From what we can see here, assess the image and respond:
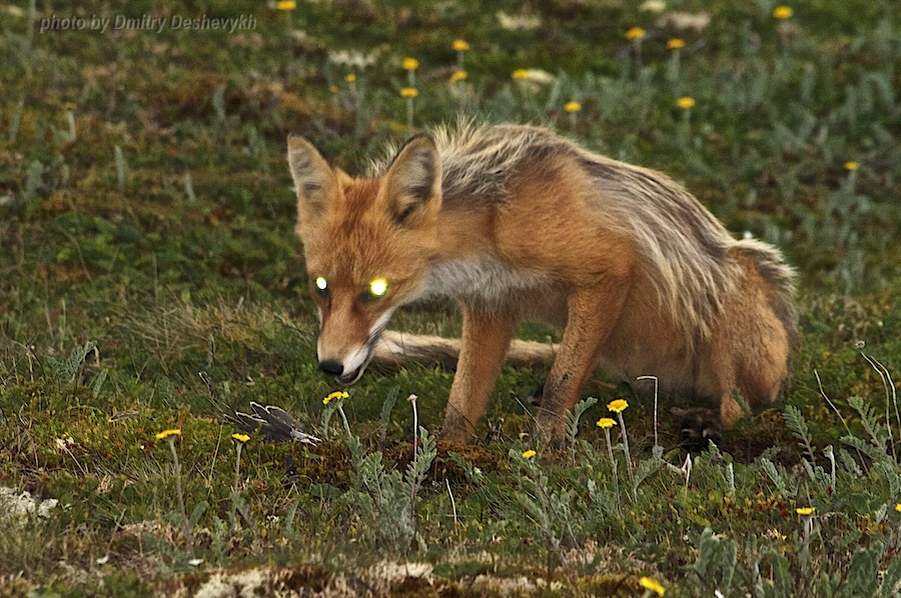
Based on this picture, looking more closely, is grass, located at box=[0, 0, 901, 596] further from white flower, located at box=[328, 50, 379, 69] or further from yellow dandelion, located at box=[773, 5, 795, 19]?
yellow dandelion, located at box=[773, 5, 795, 19]

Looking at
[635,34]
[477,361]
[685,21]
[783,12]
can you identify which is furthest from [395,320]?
[685,21]

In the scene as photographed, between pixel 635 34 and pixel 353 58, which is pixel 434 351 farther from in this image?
pixel 635 34

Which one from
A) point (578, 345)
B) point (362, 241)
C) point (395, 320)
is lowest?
point (395, 320)

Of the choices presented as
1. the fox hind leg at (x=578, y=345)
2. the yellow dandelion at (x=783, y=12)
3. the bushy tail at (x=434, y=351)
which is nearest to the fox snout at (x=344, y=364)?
the fox hind leg at (x=578, y=345)

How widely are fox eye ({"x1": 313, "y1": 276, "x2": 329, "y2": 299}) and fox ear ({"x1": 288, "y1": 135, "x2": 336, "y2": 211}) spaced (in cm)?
50

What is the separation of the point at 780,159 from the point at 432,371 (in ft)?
19.3

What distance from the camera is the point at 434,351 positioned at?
25.1 ft

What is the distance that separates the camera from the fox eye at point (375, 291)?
19.1 ft

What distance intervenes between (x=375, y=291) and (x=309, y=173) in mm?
862

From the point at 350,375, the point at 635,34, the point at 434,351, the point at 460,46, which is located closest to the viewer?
the point at 350,375

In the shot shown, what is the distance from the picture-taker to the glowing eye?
5.84m

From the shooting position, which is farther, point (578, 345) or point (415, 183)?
point (578, 345)

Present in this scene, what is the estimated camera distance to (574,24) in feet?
47.2

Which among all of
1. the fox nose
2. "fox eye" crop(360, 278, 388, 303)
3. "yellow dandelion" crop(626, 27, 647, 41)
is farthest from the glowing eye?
"yellow dandelion" crop(626, 27, 647, 41)
